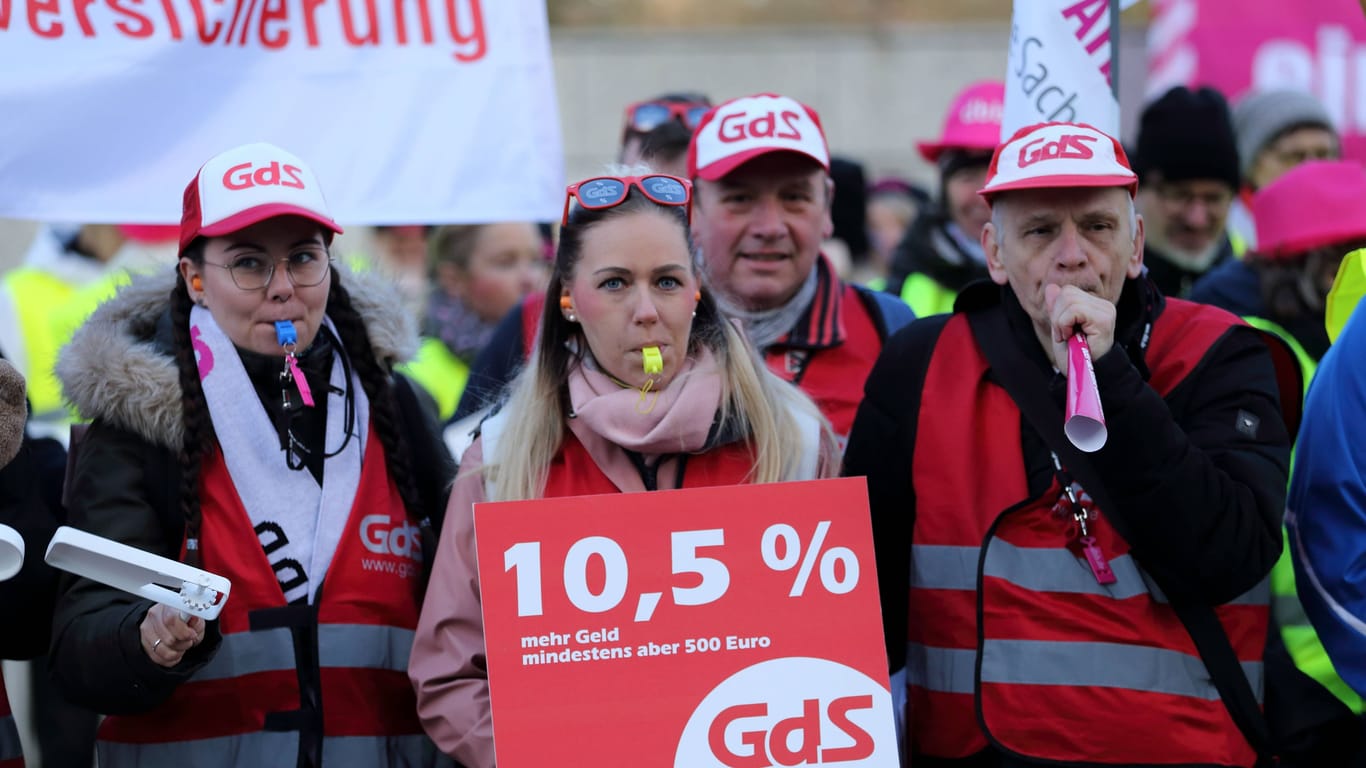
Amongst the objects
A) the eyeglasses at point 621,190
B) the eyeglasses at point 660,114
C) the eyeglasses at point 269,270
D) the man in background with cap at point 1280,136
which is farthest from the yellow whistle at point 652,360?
the man in background with cap at point 1280,136

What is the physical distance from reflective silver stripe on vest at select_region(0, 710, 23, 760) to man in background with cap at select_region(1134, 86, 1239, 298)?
403 cm

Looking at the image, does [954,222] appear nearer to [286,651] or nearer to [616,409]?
[616,409]

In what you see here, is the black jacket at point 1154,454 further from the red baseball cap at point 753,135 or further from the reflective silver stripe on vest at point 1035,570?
the red baseball cap at point 753,135

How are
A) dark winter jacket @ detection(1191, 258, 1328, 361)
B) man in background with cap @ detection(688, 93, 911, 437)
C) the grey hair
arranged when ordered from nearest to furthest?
the grey hair < man in background with cap @ detection(688, 93, 911, 437) < dark winter jacket @ detection(1191, 258, 1328, 361)

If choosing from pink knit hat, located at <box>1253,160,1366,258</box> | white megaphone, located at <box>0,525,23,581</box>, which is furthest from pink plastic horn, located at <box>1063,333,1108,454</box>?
pink knit hat, located at <box>1253,160,1366,258</box>

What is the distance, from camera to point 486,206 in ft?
14.4

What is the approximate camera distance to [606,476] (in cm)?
340

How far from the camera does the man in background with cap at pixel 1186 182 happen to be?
19.1 ft

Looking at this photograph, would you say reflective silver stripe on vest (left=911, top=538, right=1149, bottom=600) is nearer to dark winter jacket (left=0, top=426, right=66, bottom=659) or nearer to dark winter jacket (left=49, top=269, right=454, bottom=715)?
dark winter jacket (left=49, top=269, right=454, bottom=715)

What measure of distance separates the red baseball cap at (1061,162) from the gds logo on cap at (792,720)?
104cm

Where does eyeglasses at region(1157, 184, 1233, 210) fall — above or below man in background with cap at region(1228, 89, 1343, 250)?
below

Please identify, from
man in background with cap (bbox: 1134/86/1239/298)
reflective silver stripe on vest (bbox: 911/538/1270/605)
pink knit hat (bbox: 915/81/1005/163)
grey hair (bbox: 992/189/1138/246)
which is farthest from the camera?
man in background with cap (bbox: 1134/86/1239/298)

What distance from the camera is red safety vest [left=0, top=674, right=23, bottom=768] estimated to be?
3.36 m

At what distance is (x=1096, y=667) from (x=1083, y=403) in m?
0.56
